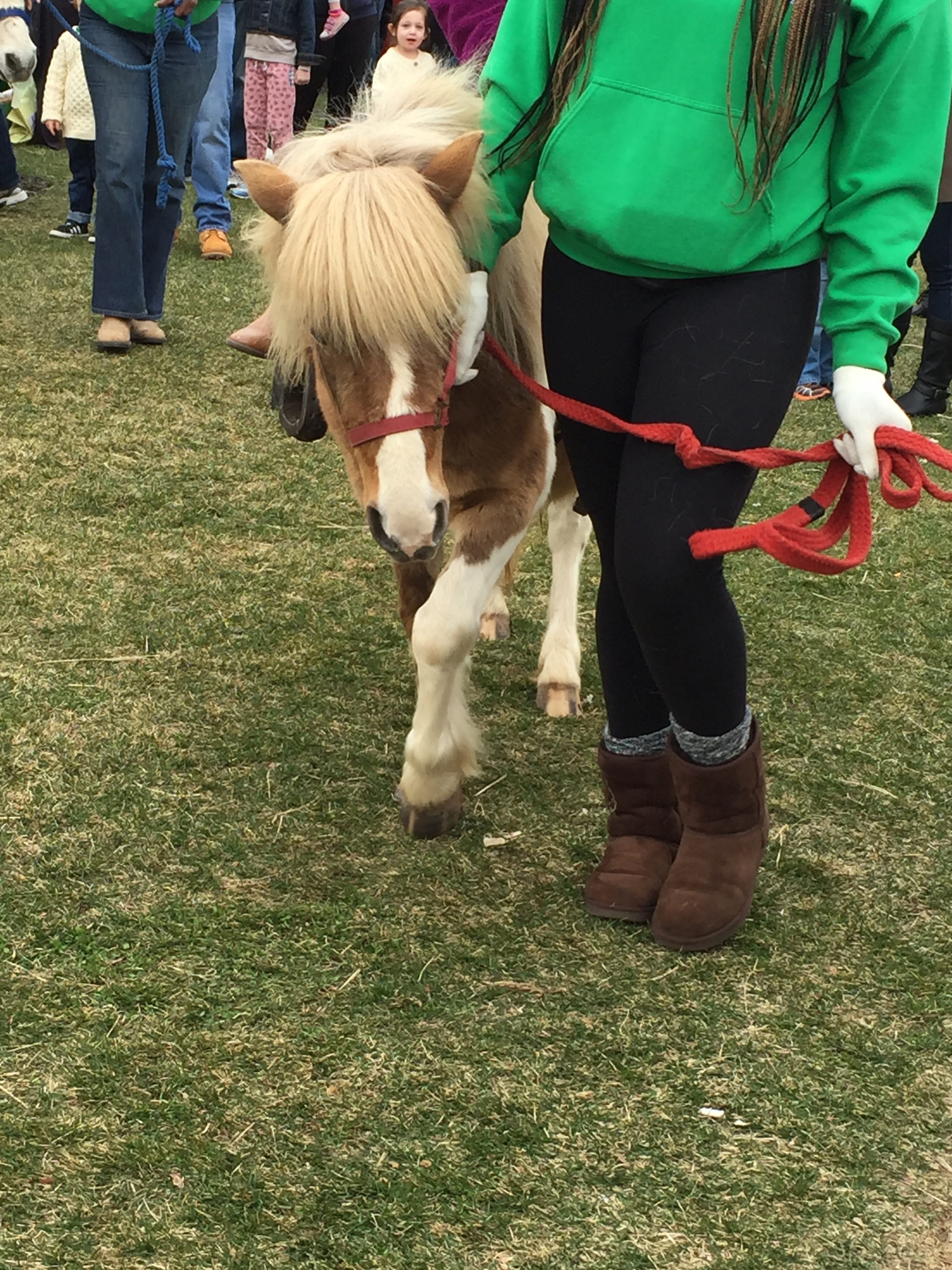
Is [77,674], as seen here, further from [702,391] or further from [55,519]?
[702,391]

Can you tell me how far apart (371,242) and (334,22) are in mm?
8711

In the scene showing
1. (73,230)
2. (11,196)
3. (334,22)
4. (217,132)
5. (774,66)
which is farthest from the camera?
(334,22)

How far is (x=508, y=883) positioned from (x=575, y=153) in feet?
4.29

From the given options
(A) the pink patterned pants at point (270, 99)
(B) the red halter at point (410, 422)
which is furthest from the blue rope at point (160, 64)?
(A) the pink patterned pants at point (270, 99)

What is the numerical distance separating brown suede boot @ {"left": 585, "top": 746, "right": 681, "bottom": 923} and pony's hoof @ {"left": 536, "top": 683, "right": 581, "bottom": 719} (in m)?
0.71

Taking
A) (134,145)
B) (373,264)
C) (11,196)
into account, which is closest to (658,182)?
(373,264)

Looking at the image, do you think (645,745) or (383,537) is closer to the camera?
(383,537)

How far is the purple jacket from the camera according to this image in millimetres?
3824

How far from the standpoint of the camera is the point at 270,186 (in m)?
2.25

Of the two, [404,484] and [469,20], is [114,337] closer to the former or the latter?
[469,20]

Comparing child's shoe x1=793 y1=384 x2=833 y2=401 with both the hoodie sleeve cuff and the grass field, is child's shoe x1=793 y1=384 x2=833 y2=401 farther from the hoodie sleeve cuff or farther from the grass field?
the hoodie sleeve cuff

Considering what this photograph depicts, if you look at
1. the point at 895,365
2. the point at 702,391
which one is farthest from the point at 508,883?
the point at 895,365

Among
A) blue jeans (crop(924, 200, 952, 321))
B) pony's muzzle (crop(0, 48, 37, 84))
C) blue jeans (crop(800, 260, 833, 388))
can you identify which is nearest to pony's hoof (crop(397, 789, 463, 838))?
blue jeans (crop(800, 260, 833, 388))

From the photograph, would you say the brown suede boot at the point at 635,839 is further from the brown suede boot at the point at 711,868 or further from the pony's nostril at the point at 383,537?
the pony's nostril at the point at 383,537
